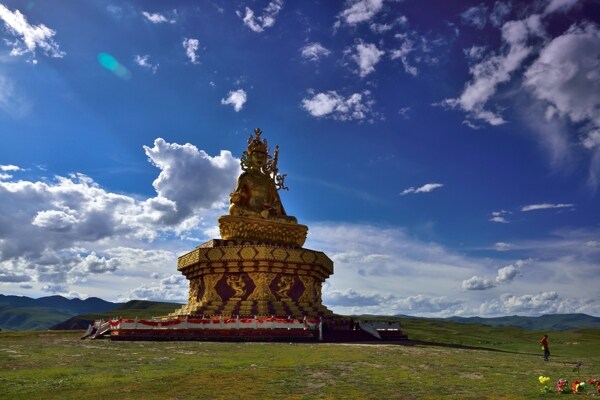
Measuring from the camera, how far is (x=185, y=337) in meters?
22.4

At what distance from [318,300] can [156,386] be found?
25316 mm

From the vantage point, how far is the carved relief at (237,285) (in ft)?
103

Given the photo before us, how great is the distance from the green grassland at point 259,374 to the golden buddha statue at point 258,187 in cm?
1806

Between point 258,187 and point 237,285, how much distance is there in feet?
28.4

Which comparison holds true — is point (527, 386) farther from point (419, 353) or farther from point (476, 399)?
point (419, 353)

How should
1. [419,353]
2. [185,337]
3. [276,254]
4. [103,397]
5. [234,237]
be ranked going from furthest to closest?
[234,237]
[276,254]
[185,337]
[419,353]
[103,397]

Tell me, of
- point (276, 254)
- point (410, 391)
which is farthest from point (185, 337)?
point (410, 391)

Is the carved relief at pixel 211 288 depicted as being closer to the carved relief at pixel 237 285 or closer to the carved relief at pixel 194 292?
the carved relief at pixel 237 285

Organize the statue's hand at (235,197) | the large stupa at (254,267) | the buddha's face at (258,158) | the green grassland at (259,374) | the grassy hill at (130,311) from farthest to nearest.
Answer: the grassy hill at (130,311) < the buddha's face at (258,158) < the statue's hand at (235,197) < the large stupa at (254,267) < the green grassland at (259,374)

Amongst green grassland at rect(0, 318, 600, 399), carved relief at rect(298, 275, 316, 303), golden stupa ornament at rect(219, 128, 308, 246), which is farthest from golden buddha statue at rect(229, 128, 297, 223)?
green grassland at rect(0, 318, 600, 399)

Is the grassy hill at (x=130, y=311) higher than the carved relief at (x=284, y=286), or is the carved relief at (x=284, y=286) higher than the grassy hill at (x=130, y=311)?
the carved relief at (x=284, y=286)

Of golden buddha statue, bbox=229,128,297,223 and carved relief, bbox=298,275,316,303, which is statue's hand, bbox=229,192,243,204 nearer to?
golden buddha statue, bbox=229,128,297,223

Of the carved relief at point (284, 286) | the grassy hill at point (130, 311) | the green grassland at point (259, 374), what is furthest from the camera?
the grassy hill at point (130, 311)

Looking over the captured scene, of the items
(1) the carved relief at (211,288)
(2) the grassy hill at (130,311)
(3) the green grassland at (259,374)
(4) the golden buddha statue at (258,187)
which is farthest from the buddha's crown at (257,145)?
(2) the grassy hill at (130,311)
